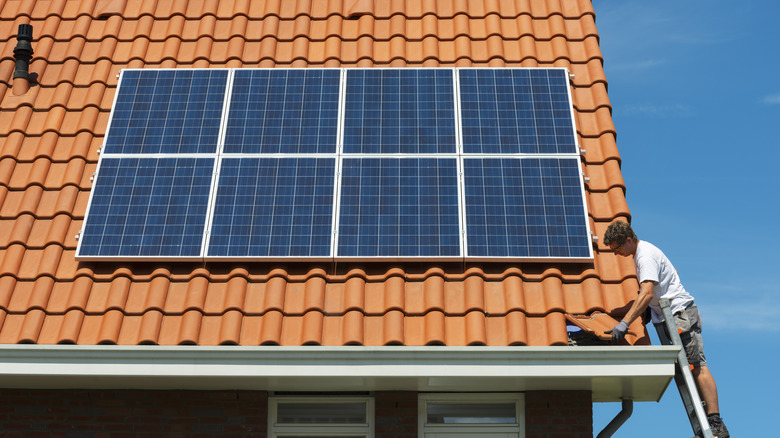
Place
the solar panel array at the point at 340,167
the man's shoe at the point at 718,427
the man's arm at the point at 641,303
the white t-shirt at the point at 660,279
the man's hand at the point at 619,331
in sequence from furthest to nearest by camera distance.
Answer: the solar panel array at the point at 340,167
the white t-shirt at the point at 660,279
the man's arm at the point at 641,303
the man's hand at the point at 619,331
the man's shoe at the point at 718,427

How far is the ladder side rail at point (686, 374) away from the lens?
24.9ft

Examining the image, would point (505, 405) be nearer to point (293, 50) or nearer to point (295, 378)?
point (295, 378)

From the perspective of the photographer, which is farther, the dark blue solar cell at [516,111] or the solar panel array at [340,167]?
the dark blue solar cell at [516,111]

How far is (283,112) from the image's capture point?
10.3 meters

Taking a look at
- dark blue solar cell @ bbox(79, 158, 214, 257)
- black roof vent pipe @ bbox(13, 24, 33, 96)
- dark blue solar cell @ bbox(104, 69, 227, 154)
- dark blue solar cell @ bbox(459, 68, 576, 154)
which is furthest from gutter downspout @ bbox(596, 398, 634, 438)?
black roof vent pipe @ bbox(13, 24, 33, 96)

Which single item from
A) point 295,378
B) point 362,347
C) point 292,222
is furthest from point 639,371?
point 292,222

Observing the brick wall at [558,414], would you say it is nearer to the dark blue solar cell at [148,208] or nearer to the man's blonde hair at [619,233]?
the man's blonde hair at [619,233]

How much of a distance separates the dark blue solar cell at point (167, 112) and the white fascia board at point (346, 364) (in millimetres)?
2648

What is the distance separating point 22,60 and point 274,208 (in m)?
4.17

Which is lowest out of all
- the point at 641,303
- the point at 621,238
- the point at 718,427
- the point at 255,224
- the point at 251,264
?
the point at 718,427

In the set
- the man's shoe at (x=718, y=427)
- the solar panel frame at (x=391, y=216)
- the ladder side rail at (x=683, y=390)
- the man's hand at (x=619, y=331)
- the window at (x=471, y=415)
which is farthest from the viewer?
the solar panel frame at (x=391, y=216)

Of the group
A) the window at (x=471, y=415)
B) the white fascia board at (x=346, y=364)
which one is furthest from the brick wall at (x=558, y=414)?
the white fascia board at (x=346, y=364)

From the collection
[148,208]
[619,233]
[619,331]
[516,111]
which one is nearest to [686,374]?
[619,331]

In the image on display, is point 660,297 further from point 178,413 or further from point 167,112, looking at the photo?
point 167,112
